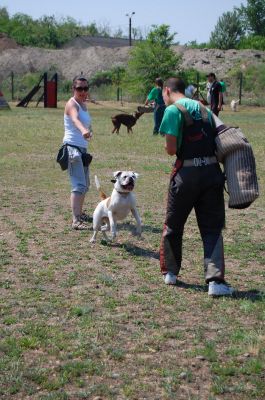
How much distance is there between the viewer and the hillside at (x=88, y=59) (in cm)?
6788

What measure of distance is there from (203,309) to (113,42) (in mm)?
96082

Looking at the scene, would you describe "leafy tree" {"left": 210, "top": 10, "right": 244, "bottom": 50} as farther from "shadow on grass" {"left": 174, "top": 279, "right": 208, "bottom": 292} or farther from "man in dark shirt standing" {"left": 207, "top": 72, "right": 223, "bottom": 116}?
"shadow on grass" {"left": 174, "top": 279, "right": 208, "bottom": 292}

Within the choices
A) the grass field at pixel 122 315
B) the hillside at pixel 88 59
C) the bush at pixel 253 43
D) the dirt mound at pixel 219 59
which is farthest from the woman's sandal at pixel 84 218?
the bush at pixel 253 43

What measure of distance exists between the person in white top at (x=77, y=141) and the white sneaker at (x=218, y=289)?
3038 mm

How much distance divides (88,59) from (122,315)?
69.3m

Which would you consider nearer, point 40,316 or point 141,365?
point 141,365

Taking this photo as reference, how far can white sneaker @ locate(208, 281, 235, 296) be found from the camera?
19.8 feet

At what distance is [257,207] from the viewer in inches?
419

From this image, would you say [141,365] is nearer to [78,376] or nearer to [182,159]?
[78,376]

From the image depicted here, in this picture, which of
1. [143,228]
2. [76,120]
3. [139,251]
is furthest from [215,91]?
[139,251]

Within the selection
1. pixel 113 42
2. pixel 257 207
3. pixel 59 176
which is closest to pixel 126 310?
pixel 257 207

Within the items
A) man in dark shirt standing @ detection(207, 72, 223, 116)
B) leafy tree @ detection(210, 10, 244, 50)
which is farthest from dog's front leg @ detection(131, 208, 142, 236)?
leafy tree @ detection(210, 10, 244, 50)

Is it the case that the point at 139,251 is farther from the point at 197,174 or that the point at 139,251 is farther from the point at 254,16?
the point at 254,16

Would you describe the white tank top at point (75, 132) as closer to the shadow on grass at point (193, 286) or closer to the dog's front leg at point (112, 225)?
the dog's front leg at point (112, 225)
